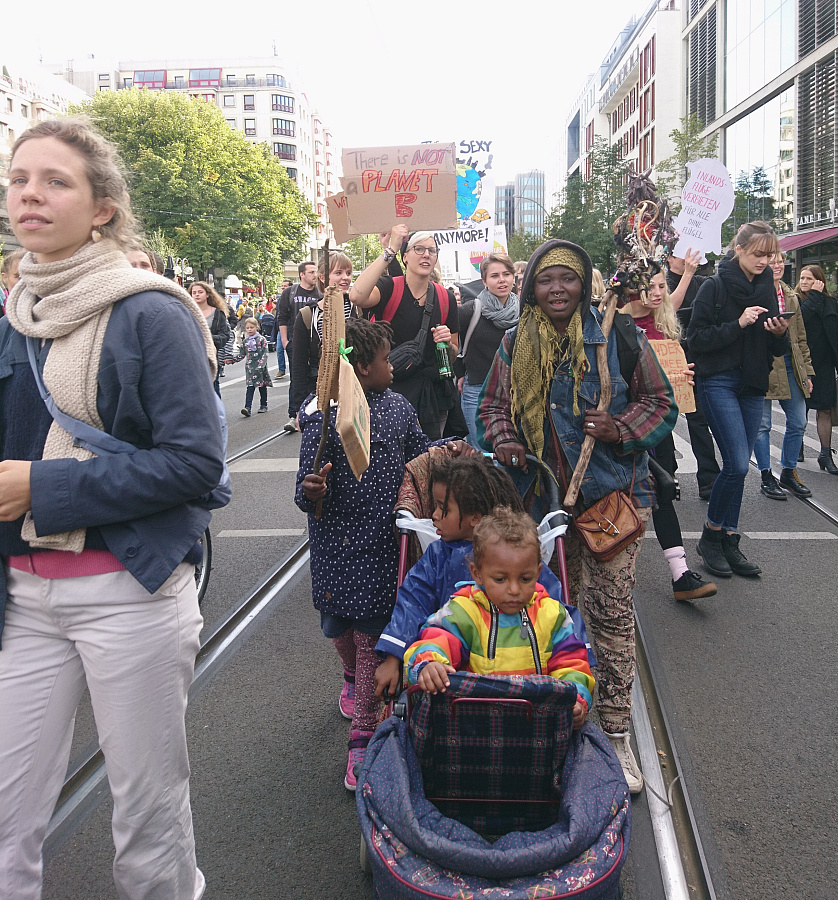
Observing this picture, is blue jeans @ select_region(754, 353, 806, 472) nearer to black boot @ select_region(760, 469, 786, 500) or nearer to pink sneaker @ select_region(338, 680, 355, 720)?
black boot @ select_region(760, 469, 786, 500)

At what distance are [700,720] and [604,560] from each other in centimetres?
97

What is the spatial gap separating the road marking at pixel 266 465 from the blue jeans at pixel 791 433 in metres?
4.48

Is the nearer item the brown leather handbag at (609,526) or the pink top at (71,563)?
the pink top at (71,563)

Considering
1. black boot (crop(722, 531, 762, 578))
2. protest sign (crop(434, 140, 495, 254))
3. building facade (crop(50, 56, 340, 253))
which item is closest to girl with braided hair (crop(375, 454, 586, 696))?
black boot (crop(722, 531, 762, 578))

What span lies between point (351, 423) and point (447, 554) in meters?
0.68

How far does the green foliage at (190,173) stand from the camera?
48656 mm

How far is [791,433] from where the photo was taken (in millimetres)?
7863

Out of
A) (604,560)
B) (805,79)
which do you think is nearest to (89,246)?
(604,560)

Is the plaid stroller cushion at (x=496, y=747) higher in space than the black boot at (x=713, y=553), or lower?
higher

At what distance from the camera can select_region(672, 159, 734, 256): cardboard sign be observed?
648 cm

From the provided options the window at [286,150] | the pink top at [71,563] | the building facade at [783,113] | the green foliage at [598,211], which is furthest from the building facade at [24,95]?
the pink top at [71,563]

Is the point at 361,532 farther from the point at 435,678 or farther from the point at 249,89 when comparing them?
the point at 249,89

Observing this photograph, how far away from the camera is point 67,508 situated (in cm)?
183

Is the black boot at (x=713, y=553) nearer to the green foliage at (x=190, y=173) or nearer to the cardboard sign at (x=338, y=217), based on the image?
the cardboard sign at (x=338, y=217)
